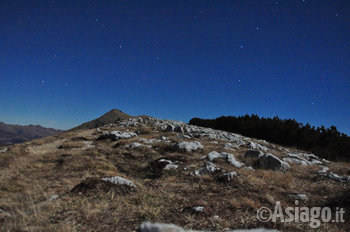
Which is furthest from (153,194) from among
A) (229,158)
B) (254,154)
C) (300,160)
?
(300,160)

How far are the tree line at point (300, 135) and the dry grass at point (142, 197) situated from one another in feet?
43.0

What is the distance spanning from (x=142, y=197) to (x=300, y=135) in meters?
21.9

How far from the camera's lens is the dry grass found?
362cm

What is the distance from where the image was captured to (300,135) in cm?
2070

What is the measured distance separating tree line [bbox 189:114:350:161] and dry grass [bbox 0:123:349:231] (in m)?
13.1

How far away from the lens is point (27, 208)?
4129 millimetres

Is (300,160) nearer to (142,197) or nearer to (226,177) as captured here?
(226,177)

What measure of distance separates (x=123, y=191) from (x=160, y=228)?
3607 millimetres

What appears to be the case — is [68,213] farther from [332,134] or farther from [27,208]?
[332,134]

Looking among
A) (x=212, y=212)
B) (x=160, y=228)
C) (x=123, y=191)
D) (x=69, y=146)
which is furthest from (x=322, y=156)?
(x=69, y=146)

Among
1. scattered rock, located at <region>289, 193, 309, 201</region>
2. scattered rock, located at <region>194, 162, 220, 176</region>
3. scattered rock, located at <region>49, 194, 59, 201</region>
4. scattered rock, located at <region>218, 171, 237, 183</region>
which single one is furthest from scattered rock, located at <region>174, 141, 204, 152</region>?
scattered rock, located at <region>49, 194, 59, 201</region>

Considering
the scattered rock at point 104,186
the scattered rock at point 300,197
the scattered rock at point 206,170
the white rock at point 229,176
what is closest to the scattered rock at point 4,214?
the scattered rock at point 104,186

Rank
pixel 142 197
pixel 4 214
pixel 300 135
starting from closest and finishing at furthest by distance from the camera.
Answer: pixel 4 214
pixel 142 197
pixel 300 135

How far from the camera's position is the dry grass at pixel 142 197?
3615mm
